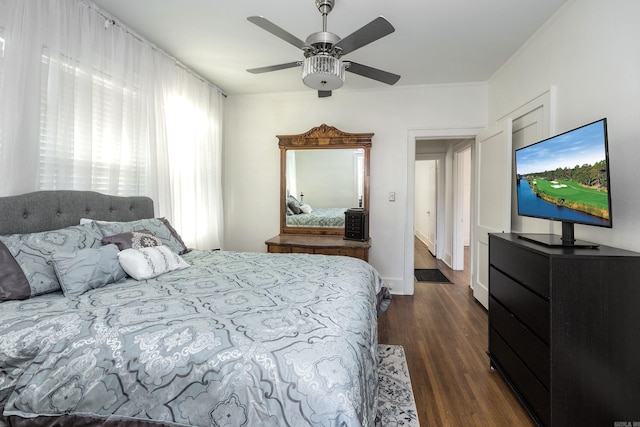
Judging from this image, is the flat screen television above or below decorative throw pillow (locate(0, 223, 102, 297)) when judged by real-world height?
above

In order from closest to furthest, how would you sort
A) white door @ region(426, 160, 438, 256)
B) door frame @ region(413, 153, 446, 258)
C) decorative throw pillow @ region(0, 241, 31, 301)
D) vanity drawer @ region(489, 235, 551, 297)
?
decorative throw pillow @ region(0, 241, 31, 301)
vanity drawer @ region(489, 235, 551, 297)
door frame @ region(413, 153, 446, 258)
white door @ region(426, 160, 438, 256)

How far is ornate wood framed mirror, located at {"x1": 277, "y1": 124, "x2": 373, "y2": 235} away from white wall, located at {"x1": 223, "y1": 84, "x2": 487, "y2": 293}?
0.16m

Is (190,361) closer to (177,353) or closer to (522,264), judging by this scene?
(177,353)

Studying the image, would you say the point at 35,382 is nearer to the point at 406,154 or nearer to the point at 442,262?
the point at 406,154

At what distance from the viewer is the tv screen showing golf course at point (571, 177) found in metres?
1.49

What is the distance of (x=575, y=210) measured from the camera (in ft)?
5.45

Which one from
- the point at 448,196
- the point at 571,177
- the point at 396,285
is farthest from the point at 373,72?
the point at 448,196

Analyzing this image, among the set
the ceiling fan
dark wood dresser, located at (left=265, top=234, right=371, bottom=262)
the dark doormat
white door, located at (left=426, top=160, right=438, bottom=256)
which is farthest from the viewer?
white door, located at (left=426, top=160, right=438, bottom=256)

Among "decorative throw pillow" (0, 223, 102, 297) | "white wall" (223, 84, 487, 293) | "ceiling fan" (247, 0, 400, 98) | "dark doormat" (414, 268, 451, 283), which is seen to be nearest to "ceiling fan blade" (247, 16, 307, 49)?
"ceiling fan" (247, 0, 400, 98)

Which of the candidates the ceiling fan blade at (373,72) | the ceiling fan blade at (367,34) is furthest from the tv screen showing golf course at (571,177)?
the ceiling fan blade at (367,34)

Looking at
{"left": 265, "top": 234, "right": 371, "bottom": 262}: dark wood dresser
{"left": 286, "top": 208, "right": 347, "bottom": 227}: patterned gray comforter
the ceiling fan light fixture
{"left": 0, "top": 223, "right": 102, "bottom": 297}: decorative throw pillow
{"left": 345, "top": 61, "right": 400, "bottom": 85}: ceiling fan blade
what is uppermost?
{"left": 345, "top": 61, "right": 400, "bottom": 85}: ceiling fan blade

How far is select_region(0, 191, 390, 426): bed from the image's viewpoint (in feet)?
2.98

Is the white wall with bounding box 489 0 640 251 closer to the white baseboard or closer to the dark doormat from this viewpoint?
the white baseboard

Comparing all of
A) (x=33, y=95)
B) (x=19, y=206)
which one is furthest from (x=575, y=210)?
(x=33, y=95)
